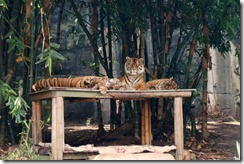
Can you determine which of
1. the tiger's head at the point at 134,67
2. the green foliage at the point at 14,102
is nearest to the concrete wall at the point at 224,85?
the tiger's head at the point at 134,67

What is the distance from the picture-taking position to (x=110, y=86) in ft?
22.0

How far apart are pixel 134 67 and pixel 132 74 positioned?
11 cm

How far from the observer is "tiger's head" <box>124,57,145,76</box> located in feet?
23.5

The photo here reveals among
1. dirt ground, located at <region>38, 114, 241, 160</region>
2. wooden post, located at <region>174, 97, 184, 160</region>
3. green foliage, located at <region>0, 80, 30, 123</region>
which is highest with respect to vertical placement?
green foliage, located at <region>0, 80, 30, 123</region>

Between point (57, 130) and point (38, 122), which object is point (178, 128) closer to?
point (57, 130)

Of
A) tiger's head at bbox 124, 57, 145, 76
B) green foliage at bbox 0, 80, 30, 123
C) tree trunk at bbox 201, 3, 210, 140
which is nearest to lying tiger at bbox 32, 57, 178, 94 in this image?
tiger's head at bbox 124, 57, 145, 76

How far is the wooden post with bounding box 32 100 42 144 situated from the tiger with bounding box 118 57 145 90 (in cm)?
108

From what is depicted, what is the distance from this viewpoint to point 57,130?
5.98 meters

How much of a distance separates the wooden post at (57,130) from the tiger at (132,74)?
1.23 m

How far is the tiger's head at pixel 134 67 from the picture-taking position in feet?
23.5

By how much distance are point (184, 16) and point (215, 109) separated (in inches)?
139

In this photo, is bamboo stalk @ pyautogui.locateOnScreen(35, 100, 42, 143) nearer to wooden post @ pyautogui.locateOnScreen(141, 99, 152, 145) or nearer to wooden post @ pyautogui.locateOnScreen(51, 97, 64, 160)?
wooden post @ pyautogui.locateOnScreen(51, 97, 64, 160)

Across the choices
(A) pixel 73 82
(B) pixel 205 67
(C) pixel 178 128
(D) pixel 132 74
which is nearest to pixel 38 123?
(A) pixel 73 82

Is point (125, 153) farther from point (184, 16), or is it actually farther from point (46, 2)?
point (184, 16)
